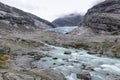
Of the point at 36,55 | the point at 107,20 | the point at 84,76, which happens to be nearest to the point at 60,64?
the point at 36,55

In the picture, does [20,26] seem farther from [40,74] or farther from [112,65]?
[40,74]

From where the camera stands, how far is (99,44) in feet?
269

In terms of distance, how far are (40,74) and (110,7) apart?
95.1m

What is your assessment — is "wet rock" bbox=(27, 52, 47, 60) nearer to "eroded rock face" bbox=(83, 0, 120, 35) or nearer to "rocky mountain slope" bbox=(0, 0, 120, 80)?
"rocky mountain slope" bbox=(0, 0, 120, 80)

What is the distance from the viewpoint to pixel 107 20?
112062mm

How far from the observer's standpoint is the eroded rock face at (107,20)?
107 m

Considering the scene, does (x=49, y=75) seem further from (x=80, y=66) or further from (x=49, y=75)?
(x=80, y=66)

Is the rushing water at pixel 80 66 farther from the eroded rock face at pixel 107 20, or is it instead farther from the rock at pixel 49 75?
the eroded rock face at pixel 107 20

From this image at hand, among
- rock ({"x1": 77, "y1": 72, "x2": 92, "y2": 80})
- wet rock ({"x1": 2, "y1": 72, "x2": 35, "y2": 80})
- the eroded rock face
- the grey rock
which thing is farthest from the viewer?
the eroded rock face

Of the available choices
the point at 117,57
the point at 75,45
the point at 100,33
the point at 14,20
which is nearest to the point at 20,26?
the point at 14,20

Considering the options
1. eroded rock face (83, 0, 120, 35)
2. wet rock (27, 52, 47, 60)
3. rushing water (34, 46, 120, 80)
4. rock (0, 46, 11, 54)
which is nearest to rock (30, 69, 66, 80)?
rushing water (34, 46, 120, 80)

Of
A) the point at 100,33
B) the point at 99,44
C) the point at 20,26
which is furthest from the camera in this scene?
the point at 20,26

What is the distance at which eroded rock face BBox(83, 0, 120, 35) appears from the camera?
4222 inches

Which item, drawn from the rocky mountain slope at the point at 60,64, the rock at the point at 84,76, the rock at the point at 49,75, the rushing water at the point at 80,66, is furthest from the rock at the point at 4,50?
the rock at the point at 84,76
